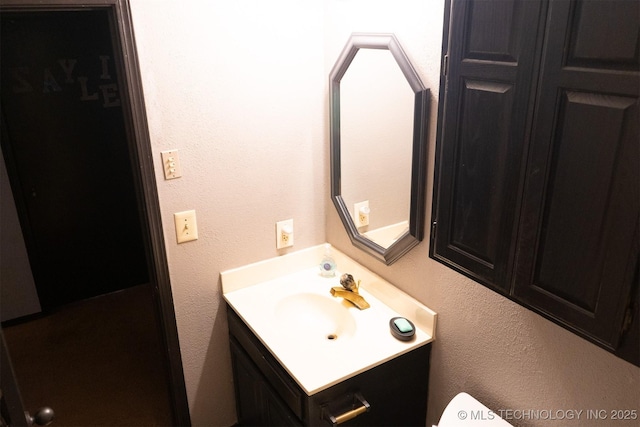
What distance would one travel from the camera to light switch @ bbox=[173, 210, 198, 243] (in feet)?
6.21

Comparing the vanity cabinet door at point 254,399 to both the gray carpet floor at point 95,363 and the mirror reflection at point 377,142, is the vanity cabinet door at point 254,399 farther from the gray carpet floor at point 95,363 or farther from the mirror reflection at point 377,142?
the mirror reflection at point 377,142

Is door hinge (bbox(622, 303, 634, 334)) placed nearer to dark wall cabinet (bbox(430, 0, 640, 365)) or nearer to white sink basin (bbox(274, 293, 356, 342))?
dark wall cabinet (bbox(430, 0, 640, 365))

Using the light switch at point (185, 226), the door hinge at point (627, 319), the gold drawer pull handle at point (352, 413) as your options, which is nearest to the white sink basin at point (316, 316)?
the gold drawer pull handle at point (352, 413)

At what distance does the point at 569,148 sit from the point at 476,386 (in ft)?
3.27

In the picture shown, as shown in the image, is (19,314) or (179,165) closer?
(179,165)

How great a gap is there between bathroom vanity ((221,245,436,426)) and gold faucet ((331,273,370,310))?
0.02m

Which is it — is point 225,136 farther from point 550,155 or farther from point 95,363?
point 95,363

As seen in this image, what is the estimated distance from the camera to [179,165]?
1.83 m

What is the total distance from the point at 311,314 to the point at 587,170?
4.47ft

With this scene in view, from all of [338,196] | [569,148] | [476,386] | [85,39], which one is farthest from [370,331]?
[85,39]

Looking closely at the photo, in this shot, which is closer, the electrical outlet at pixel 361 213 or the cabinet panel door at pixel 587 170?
the cabinet panel door at pixel 587 170

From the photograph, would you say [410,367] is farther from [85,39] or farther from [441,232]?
[85,39]

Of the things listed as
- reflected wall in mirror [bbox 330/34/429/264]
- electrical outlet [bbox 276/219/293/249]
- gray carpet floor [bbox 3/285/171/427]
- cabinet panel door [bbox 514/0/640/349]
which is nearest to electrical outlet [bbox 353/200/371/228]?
reflected wall in mirror [bbox 330/34/429/264]

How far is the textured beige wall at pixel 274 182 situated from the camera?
1466 millimetres
